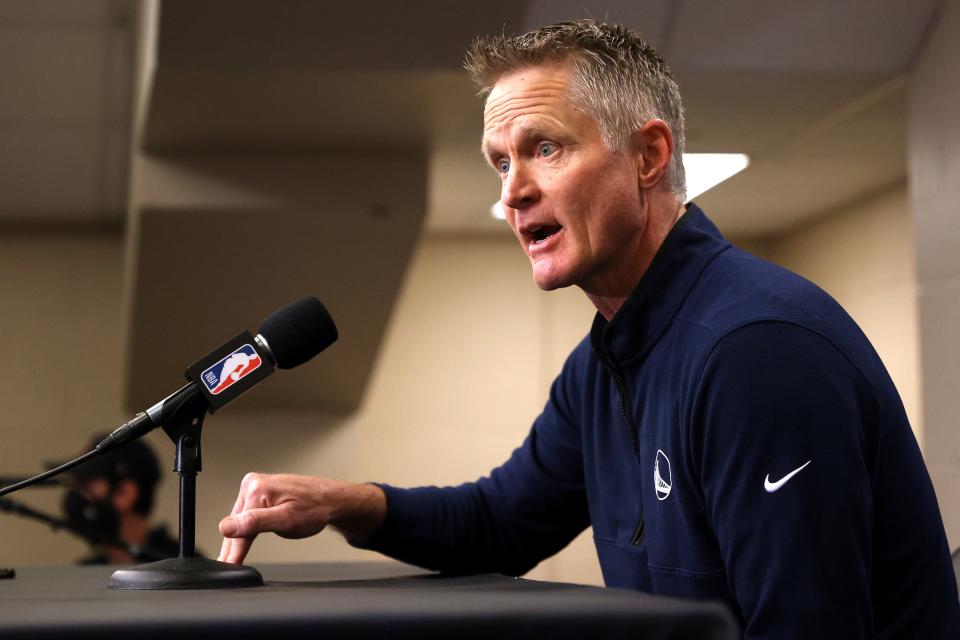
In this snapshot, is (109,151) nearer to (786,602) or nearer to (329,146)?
(329,146)

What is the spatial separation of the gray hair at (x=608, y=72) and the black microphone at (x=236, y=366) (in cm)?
42

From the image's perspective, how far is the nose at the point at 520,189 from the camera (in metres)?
1.30

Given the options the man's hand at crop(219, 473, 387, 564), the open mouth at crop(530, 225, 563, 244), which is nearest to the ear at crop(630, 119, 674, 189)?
the open mouth at crop(530, 225, 563, 244)

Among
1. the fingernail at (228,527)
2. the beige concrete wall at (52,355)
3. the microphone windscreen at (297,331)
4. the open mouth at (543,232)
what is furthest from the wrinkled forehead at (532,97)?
the beige concrete wall at (52,355)

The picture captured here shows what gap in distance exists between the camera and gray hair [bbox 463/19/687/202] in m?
1.29

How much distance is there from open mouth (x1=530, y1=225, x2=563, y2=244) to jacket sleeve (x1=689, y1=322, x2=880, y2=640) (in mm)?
335

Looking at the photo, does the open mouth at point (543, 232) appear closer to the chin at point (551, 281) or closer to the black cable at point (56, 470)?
the chin at point (551, 281)

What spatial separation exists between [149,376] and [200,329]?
1.71 feet

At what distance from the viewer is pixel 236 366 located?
1.05 metres

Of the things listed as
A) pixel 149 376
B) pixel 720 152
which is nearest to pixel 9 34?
pixel 149 376

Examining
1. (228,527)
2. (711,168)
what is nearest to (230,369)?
(228,527)

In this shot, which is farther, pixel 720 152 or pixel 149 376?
pixel 149 376

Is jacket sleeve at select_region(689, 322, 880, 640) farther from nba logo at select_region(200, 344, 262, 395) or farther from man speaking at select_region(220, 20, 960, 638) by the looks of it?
nba logo at select_region(200, 344, 262, 395)

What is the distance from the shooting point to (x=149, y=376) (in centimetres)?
501
